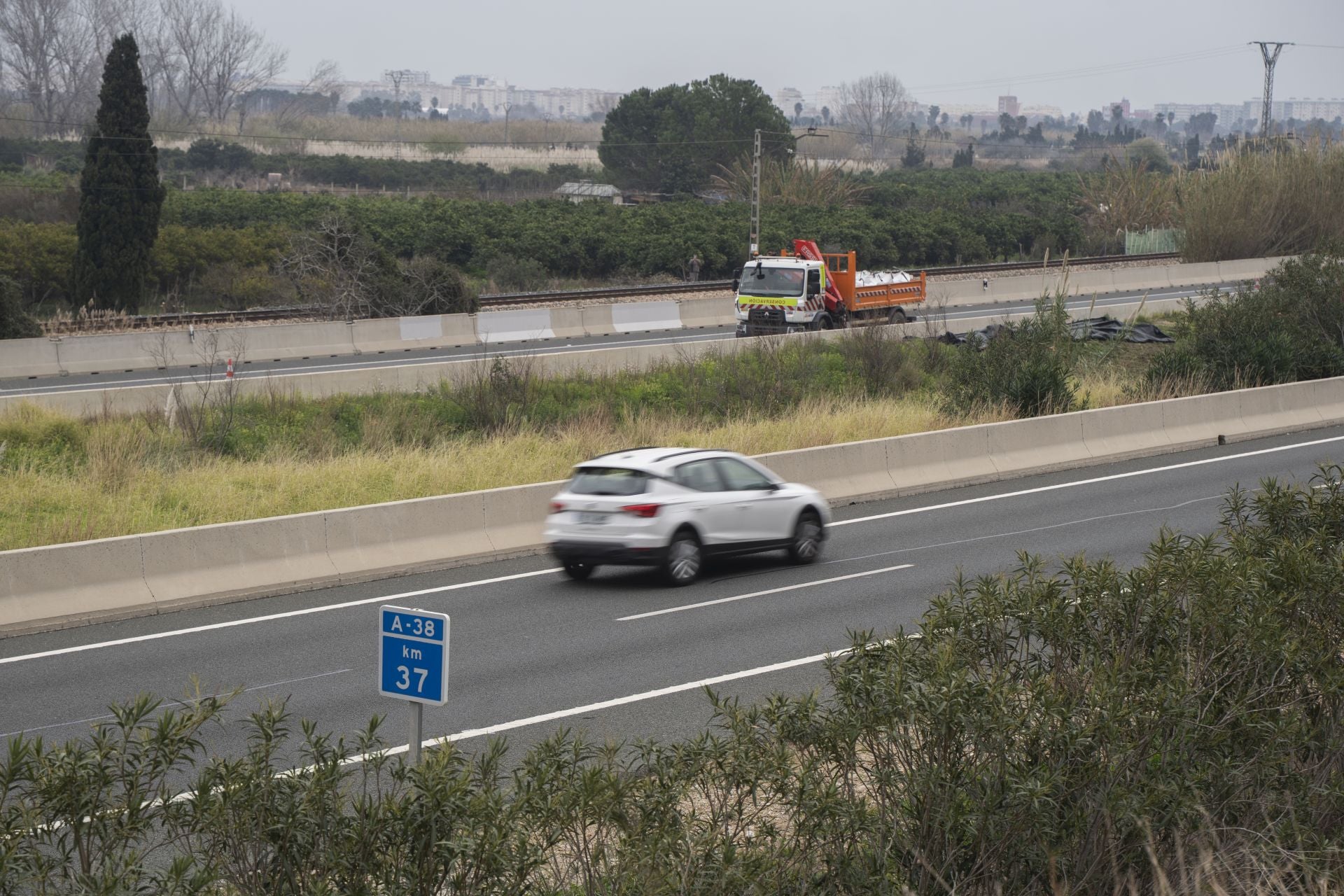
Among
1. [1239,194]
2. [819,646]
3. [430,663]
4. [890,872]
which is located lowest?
[819,646]

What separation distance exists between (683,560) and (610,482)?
1199mm

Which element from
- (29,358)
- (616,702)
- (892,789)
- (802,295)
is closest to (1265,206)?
(802,295)

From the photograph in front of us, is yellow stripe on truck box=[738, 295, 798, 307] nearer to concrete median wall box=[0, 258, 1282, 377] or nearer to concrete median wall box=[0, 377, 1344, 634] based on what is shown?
concrete median wall box=[0, 258, 1282, 377]

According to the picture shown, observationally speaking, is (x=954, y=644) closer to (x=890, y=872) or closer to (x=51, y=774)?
(x=890, y=872)

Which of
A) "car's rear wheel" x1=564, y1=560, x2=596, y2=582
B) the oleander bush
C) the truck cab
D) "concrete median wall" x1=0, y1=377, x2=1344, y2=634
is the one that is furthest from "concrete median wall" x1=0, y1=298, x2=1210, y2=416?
the oleander bush

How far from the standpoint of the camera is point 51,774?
5473mm

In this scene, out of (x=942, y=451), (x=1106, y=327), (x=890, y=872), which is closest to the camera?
(x=890, y=872)

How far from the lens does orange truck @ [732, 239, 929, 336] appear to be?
37.6 metres

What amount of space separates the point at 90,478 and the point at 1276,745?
15915mm

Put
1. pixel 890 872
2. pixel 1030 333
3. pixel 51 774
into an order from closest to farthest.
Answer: pixel 51 774 < pixel 890 872 < pixel 1030 333

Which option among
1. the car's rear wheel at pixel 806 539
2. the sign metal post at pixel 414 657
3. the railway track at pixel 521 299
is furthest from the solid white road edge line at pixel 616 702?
the railway track at pixel 521 299

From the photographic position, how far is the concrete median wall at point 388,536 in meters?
14.3

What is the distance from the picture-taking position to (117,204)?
137ft

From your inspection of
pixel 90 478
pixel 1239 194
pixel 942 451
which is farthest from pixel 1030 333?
pixel 1239 194
